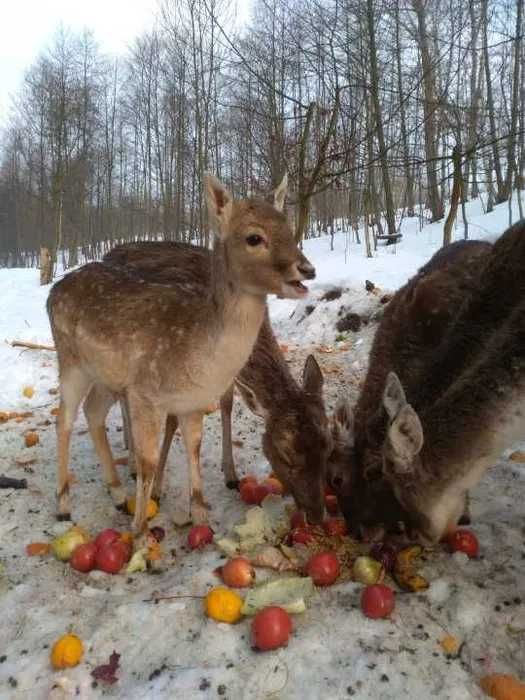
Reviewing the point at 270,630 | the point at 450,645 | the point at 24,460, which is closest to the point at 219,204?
the point at 270,630

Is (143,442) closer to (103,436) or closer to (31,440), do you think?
(103,436)

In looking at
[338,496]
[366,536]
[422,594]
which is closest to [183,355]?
[338,496]

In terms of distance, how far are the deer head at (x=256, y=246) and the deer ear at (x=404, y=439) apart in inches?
36.1

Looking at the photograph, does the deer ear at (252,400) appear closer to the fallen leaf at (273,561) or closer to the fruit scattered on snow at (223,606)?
the fallen leaf at (273,561)

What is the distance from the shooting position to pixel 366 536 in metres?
3.51

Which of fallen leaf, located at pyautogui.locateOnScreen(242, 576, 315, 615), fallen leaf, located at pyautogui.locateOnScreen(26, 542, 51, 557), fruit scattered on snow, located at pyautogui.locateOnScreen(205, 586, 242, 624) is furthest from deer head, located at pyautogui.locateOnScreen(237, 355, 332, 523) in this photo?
fallen leaf, located at pyautogui.locateOnScreen(26, 542, 51, 557)

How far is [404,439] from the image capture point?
3.10m

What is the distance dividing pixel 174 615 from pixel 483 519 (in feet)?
7.17

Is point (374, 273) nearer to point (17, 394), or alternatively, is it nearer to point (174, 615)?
point (17, 394)

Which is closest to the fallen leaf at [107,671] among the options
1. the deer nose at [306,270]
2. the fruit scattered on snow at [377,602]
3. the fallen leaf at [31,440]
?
the fruit scattered on snow at [377,602]

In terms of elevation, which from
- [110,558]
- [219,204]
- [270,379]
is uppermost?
A: [219,204]

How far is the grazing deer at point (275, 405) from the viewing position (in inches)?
146

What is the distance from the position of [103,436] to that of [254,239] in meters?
2.31

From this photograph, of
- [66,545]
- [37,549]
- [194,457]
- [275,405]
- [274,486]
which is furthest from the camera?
[274,486]
